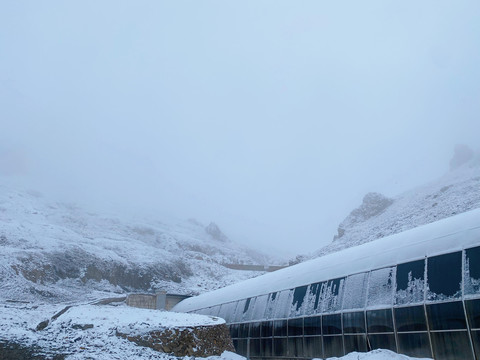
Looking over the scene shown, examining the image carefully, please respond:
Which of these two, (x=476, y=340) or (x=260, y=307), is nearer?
(x=476, y=340)

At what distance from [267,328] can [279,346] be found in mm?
2070

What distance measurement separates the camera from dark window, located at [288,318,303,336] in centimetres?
2389

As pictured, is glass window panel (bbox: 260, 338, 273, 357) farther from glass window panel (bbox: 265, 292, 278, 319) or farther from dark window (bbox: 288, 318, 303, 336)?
dark window (bbox: 288, 318, 303, 336)

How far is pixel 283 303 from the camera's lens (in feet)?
88.6

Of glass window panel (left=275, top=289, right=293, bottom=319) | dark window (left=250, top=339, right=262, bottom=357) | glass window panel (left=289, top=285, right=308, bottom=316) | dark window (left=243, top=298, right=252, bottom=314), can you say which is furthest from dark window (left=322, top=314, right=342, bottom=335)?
dark window (left=243, top=298, right=252, bottom=314)

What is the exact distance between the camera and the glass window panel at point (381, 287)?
1850cm

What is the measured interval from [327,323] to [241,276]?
2965 inches

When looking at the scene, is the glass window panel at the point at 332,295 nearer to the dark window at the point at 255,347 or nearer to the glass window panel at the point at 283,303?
the glass window panel at the point at 283,303

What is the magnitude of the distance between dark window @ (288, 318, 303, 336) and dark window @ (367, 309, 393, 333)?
5.90 meters

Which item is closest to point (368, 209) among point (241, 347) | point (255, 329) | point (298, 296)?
point (241, 347)

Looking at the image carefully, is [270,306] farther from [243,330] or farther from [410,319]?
[410,319]

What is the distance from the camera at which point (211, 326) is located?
85.0ft

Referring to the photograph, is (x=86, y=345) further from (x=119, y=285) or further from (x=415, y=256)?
(x=119, y=285)

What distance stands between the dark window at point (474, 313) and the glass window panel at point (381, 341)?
382 cm
